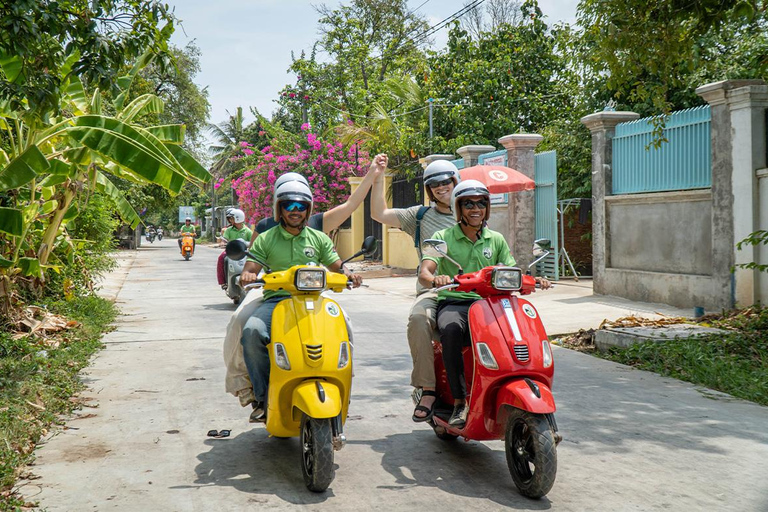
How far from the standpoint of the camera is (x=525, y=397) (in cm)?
386

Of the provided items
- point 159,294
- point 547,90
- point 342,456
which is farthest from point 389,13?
point 342,456

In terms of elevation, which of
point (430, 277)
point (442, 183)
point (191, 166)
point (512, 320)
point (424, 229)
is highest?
point (191, 166)

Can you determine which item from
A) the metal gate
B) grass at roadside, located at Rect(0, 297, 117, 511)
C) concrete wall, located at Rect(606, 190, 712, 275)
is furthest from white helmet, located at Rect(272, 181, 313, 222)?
the metal gate

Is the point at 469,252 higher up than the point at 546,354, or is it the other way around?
the point at 469,252

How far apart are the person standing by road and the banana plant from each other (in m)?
1.78

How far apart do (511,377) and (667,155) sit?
28.2ft

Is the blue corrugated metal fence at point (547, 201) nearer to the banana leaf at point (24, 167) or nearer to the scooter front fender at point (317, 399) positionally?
the banana leaf at point (24, 167)

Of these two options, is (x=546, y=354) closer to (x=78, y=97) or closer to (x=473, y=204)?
(x=473, y=204)

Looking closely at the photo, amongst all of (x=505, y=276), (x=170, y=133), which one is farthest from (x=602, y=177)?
(x=505, y=276)

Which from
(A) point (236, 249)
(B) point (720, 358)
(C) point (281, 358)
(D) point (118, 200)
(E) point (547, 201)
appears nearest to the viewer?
(C) point (281, 358)

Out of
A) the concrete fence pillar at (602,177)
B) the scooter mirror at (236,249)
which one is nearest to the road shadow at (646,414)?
the scooter mirror at (236,249)

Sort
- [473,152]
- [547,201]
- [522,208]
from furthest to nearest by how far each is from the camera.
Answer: [473,152] → [522,208] → [547,201]

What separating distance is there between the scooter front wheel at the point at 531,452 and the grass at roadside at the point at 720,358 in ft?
9.75

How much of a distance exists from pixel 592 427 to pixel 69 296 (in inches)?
303
